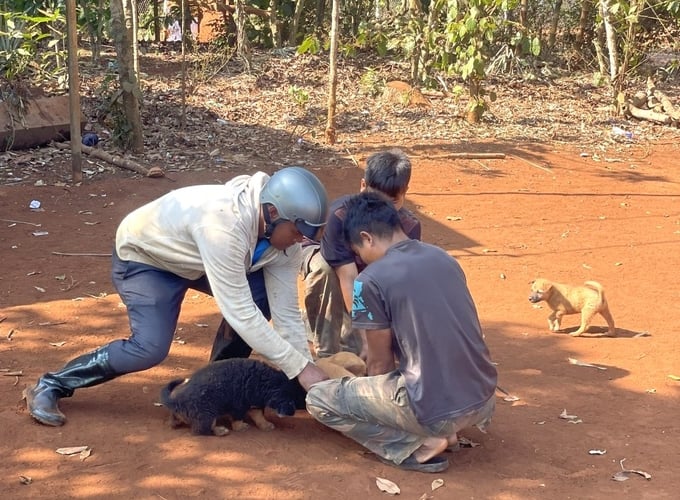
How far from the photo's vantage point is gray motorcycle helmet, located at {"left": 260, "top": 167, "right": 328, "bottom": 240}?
3.61 m

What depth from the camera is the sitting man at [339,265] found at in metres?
4.64

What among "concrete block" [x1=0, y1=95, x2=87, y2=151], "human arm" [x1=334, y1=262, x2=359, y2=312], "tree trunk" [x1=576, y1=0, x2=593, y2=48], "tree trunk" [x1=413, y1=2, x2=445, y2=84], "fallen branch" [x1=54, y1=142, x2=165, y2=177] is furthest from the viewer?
"tree trunk" [x1=576, y1=0, x2=593, y2=48]

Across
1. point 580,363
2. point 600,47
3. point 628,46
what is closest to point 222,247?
point 580,363

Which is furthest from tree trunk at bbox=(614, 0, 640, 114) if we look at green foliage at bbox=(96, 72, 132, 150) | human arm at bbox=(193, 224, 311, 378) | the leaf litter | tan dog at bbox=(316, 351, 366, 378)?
human arm at bbox=(193, 224, 311, 378)

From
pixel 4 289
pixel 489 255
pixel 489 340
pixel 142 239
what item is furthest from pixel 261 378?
pixel 489 255

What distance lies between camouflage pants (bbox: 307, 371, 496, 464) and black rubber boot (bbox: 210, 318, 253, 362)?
0.80m

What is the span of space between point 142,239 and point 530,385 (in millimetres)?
2621

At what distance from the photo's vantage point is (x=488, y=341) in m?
5.88

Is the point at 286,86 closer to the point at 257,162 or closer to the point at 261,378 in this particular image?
the point at 257,162

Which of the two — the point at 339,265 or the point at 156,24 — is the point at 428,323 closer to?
the point at 339,265

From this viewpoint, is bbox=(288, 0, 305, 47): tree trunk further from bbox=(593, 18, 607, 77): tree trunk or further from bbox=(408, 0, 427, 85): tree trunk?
bbox=(593, 18, 607, 77): tree trunk

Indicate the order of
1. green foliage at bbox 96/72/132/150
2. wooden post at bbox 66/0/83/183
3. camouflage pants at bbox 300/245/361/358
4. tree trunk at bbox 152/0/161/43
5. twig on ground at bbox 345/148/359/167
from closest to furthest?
1. camouflage pants at bbox 300/245/361/358
2. wooden post at bbox 66/0/83/183
3. green foliage at bbox 96/72/132/150
4. twig on ground at bbox 345/148/359/167
5. tree trunk at bbox 152/0/161/43

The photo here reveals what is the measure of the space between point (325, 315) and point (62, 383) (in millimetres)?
1798

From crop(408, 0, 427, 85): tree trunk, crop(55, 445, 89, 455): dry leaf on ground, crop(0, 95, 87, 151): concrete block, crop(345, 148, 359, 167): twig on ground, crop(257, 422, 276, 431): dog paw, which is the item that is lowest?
crop(257, 422, 276, 431): dog paw
